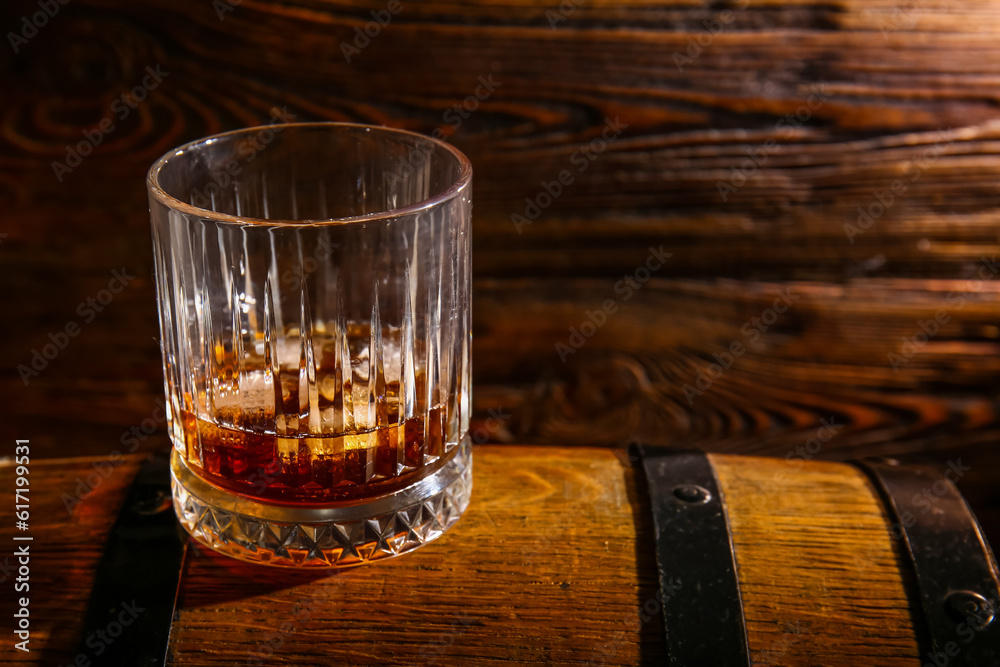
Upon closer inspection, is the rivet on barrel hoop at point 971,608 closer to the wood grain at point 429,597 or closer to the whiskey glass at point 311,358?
the wood grain at point 429,597

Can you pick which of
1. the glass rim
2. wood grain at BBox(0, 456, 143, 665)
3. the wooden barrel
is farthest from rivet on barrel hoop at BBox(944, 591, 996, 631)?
wood grain at BBox(0, 456, 143, 665)

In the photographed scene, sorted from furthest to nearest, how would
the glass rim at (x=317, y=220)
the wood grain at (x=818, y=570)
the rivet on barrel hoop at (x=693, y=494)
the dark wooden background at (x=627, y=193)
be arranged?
the dark wooden background at (x=627, y=193) → the rivet on barrel hoop at (x=693, y=494) → the wood grain at (x=818, y=570) → the glass rim at (x=317, y=220)

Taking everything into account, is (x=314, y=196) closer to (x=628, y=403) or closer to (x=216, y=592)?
(x=216, y=592)

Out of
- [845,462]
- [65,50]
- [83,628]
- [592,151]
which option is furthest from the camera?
[592,151]

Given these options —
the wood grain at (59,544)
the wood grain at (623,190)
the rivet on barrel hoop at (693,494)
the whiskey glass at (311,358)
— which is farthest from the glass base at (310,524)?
the wood grain at (623,190)

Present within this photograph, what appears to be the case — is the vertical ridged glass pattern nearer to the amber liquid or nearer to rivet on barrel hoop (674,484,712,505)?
the amber liquid

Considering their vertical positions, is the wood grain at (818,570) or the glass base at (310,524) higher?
the glass base at (310,524)

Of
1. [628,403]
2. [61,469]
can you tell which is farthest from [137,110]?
[628,403]
